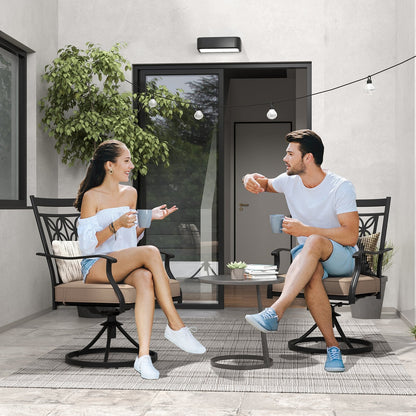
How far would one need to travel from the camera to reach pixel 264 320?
3.33 m

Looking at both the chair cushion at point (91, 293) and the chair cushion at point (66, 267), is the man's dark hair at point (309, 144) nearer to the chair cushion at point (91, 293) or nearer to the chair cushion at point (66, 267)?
the chair cushion at point (91, 293)

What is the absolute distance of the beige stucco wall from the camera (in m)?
5.38

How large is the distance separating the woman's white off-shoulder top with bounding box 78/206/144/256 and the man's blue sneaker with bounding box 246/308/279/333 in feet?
2.58

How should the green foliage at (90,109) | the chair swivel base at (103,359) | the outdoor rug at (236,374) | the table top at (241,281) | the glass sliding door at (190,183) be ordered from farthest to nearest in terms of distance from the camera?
the glass sliding door at (190,183) → the green foliage at (90,109) → the chair swivel base at (103,359) → the table top at (241,281) → the outdoor rug at (236,374)

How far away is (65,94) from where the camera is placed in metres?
5.37

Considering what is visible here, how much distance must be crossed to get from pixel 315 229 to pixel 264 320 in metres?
0.64

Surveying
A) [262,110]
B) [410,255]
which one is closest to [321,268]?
[410,255]

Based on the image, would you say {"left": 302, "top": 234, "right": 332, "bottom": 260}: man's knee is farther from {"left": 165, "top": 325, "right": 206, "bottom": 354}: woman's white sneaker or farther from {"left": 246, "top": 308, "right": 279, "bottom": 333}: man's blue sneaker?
{"left": 165, "top": 325, "right": 206, "bottom": 354}: woman's white sneaker

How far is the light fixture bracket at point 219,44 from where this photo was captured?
18.5 feet

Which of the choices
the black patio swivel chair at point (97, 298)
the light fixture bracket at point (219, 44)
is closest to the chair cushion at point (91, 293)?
the black patio swivel chair at point (97, 298)

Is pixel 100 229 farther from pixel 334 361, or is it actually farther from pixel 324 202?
pixel 334 361

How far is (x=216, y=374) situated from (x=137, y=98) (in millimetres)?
3047

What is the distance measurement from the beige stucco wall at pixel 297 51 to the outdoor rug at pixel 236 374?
1.56m

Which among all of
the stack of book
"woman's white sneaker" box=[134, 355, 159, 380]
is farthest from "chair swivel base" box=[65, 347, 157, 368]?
the stack of book
